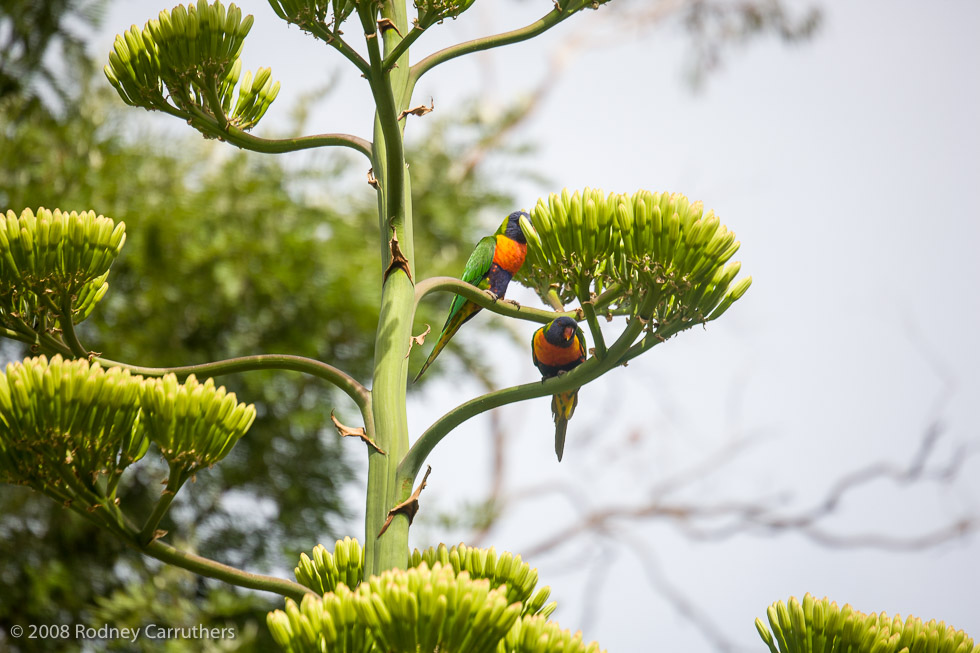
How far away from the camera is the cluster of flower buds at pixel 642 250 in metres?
1.71

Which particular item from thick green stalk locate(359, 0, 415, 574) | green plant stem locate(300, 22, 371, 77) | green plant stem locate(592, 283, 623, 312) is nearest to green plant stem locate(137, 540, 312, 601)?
thick green stalk locate(359, 0, 415, 574)

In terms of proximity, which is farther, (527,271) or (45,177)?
(45,177)

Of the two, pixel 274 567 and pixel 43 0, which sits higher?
pixel 43 0

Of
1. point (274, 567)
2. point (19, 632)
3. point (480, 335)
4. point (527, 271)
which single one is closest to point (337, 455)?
point (274, 567)

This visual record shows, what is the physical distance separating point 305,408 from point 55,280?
4.07 m

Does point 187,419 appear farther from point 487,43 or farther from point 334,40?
point 487,43

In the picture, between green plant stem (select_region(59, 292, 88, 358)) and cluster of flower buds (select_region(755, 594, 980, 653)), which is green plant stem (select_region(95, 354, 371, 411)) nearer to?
green plant stem (select_region(59, 292, 88, 358))

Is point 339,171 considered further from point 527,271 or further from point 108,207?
point 527,271

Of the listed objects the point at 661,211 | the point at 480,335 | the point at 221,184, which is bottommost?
the point at 661,211

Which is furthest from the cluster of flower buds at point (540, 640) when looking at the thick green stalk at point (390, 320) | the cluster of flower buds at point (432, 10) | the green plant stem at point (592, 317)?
the cluster of flower buds at point (432, 10)

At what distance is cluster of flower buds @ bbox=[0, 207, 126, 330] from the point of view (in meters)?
1.78

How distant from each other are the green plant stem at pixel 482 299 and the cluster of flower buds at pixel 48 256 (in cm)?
68

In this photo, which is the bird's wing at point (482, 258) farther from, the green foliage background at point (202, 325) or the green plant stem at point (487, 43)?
the green foliage background at point (202, 325)

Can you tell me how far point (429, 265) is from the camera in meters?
6.15
